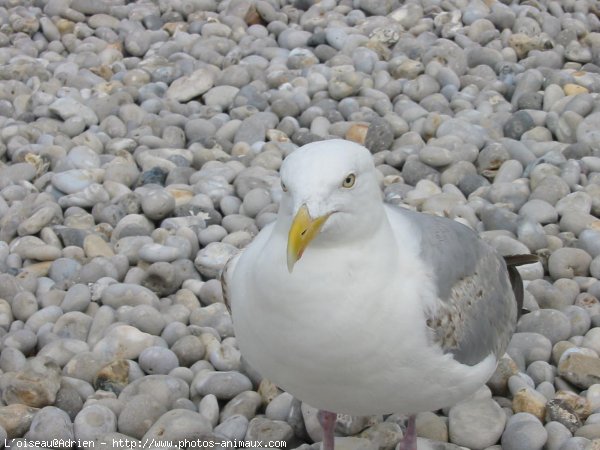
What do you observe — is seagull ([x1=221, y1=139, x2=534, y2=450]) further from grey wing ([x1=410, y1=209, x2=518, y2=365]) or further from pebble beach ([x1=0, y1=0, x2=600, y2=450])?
pebble beach ([x1=0, y1=0, x2=600, y2=450])

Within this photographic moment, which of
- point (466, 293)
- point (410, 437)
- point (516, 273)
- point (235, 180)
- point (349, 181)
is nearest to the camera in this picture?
point (349, 181)

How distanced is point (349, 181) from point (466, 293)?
796mm

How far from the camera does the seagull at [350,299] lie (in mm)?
2766

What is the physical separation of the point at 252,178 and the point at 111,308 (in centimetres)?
131

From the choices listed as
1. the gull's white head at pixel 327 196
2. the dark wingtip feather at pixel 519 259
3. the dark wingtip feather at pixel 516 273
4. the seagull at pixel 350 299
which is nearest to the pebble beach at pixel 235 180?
the dark wingtip feather at pixel 516 273

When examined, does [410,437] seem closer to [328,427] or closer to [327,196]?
[328,427]

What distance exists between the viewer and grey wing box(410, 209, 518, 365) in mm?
3137

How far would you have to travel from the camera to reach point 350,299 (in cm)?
281

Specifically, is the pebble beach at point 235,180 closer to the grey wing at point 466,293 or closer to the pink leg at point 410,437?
the pink leg at point 410,437

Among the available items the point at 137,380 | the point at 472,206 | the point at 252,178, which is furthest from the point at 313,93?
the point at 137,380

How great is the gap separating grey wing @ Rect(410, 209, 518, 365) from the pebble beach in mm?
413

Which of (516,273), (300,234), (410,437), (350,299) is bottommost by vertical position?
(410,437)

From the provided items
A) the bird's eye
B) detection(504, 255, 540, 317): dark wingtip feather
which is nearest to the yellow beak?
the bird's eye

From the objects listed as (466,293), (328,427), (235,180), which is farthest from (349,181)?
(235,180)
